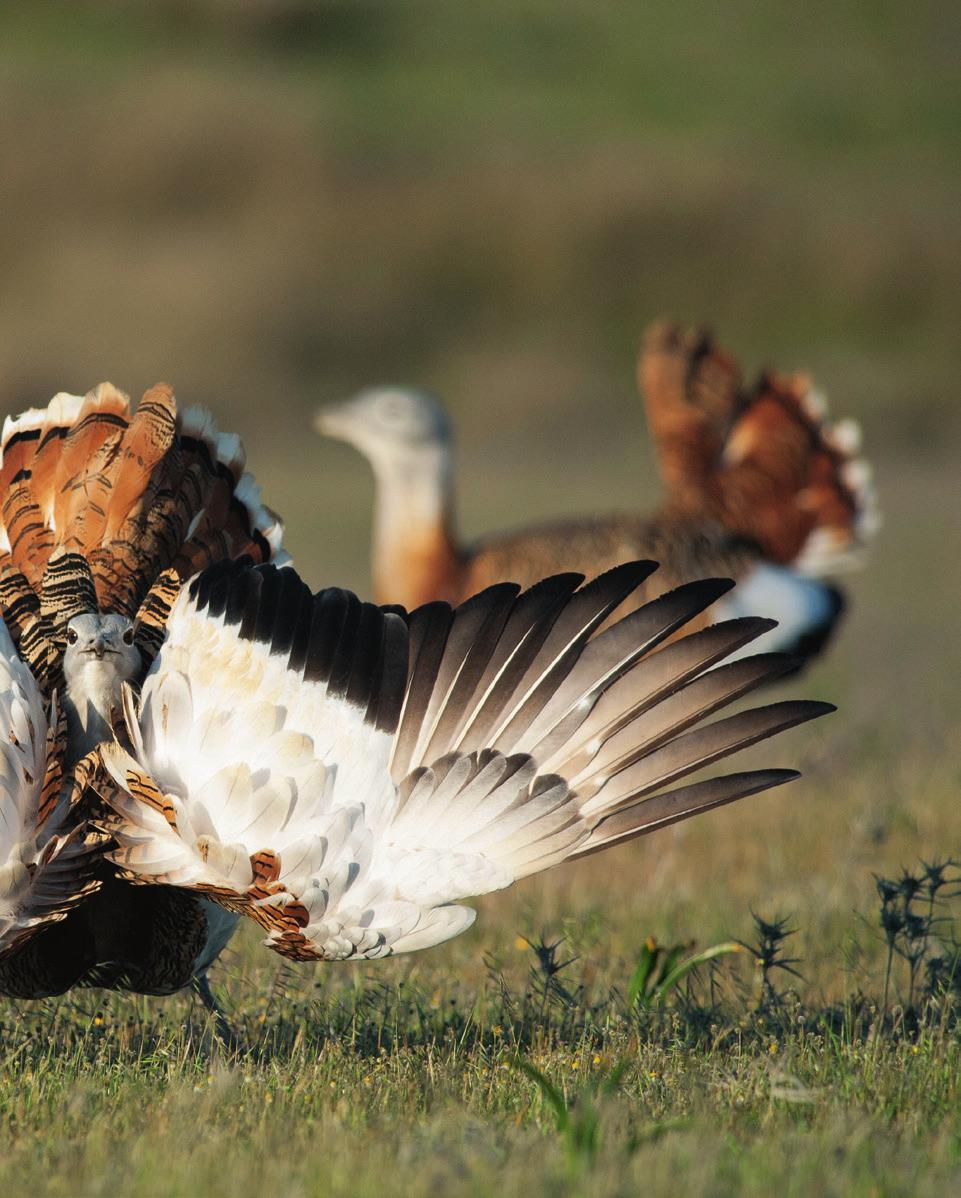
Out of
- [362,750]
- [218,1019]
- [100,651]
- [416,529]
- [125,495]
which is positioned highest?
[416,529]

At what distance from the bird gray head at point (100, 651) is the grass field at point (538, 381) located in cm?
73

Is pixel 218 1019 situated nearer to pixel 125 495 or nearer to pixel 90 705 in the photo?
pixel 90 705

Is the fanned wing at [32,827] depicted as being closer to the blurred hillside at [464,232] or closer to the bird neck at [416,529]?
the bird neck at [416,529]

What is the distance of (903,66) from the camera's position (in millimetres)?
32844

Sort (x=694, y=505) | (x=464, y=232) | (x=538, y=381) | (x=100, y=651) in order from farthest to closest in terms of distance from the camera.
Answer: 1. (x=464, y=232)
2. (x=538, y=381)
3. (x=694, y=505)
4. (x=100, y=651)

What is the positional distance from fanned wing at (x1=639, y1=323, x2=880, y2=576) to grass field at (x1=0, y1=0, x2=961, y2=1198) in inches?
34.3

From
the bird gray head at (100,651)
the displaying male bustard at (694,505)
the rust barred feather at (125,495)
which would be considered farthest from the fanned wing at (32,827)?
the displaying male bustard at (694,505)

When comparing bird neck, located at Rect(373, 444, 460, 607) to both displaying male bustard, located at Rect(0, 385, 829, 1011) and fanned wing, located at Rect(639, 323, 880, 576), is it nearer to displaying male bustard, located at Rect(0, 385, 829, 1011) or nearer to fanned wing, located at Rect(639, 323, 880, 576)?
fanned wing, located at Rect(639, 323, 880, 576)

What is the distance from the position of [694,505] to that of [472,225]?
21.4 metres

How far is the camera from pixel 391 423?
6.39 meters

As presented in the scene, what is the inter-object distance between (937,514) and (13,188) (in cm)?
1789

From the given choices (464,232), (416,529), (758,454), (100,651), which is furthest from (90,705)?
(464,232)

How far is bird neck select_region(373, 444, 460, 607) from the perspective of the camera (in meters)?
6.08

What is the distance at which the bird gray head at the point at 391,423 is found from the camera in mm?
6367
